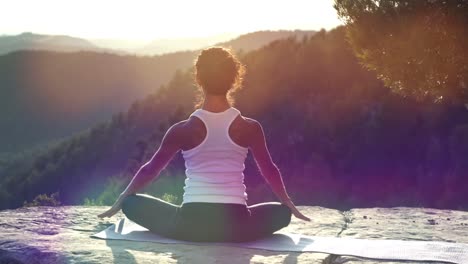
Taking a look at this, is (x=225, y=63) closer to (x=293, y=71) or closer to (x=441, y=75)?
(x=441, y=75)

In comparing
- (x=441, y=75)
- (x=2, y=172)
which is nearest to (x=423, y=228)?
(x=441, y=75)

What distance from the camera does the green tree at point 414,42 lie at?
1023cm

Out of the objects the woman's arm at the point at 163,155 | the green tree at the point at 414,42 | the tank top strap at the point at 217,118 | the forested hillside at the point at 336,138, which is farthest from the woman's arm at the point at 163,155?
the forested hillside at the point at 336,138

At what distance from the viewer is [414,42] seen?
10609 millimetres

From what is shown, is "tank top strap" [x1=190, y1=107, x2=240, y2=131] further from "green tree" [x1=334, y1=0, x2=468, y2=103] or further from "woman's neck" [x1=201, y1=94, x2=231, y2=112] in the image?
"green tree" [x1=334, y1=0, x2=468, y2=103]

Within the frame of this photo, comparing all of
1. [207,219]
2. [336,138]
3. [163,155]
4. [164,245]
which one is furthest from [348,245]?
[336,138]

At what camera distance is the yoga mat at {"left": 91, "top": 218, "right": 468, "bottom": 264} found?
14.9 ft

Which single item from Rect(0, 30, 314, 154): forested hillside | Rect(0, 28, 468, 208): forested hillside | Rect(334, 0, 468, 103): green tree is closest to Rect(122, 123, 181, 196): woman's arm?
Rect(334, 0, 468, 103): green tree

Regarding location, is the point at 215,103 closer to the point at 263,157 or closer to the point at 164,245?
the point at 263,157

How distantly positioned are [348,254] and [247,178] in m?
16.6

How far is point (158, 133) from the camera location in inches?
1081

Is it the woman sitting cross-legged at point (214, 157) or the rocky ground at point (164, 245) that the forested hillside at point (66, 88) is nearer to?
the rocky ground at point (164, 245)

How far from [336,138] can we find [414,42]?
468 inches

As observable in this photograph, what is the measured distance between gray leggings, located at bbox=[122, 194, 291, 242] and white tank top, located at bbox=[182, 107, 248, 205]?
7cm
